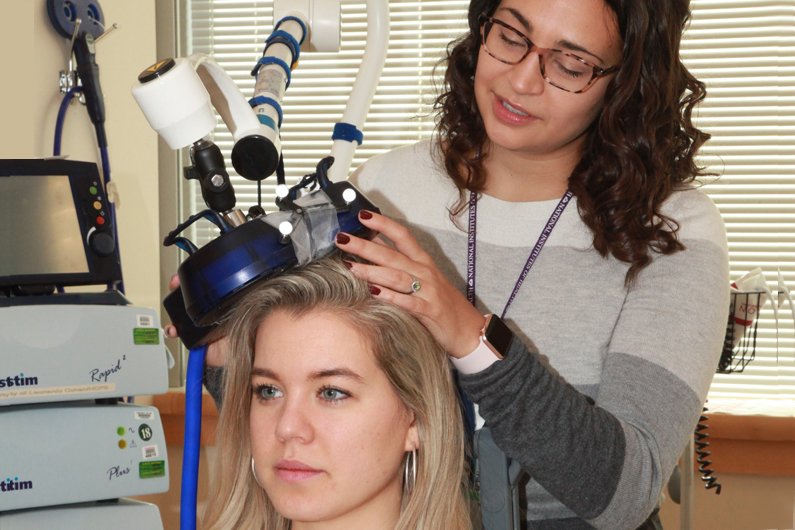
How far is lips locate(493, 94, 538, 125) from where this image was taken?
3.67 feet


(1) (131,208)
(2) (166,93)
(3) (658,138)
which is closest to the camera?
(2) (166,93)

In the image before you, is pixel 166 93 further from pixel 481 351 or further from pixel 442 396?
pixel 442 396

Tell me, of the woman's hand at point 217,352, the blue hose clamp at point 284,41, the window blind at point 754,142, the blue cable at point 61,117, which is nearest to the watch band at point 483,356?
the woman's hand at point 217,352

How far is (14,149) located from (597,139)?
4.60ft

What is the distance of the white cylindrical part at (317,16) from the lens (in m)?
1.25

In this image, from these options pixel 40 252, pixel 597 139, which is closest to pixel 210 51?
pixel 40 252

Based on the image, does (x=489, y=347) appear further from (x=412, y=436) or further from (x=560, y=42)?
(x=560, y=42)

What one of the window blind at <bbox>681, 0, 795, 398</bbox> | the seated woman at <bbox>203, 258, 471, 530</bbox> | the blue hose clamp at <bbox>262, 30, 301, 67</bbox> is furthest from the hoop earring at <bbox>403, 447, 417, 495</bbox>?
the window blind at <bbox>681, 0, 795, 398</bbox>

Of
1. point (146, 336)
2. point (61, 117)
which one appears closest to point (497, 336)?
point (146, 336)

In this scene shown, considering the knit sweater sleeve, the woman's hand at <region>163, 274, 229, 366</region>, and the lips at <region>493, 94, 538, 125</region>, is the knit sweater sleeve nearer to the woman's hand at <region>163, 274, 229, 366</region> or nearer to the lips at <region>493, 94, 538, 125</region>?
the lips at <region>493, 94, 538, 125</region>

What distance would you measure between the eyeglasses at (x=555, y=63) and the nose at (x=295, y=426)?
23.7 inches

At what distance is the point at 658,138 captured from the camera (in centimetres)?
123

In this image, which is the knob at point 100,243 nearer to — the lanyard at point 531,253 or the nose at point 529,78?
the lanyard at point 531,253

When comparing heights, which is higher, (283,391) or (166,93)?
(166,93)
